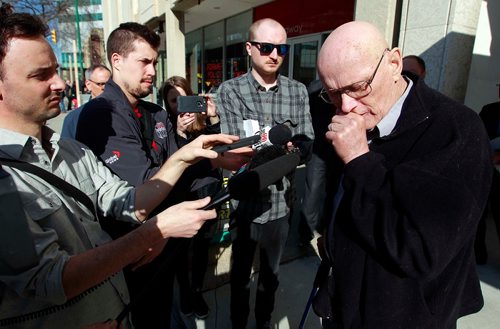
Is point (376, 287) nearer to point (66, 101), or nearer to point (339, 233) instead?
point (339, 233)

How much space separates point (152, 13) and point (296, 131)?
12537 millimetres

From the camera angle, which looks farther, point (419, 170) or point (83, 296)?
point (83, 296)

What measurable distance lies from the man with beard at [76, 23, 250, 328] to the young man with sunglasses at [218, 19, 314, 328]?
0.40m

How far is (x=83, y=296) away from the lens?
1.24 meters

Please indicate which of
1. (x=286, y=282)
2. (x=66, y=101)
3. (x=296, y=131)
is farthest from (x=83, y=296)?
(x=66, y=101)

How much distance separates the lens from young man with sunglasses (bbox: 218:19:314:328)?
2305 mm

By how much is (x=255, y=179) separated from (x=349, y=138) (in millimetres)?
416

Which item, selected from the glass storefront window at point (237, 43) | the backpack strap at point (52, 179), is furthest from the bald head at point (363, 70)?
the glass storefront window at point (237, 43)

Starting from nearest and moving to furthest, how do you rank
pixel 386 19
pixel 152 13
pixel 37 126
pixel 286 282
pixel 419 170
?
1. pixel 419 170
2. pixel 37 126
3. pixel 286 282
4. pixel 386 19
5. pixel 152 13

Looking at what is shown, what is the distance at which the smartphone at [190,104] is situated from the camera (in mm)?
2303

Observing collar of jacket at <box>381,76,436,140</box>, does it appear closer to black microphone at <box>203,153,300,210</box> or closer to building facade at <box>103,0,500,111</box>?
black microphone at <box>203,153,300,210</box>

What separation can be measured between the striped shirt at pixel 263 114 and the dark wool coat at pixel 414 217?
→ 38.1 inches

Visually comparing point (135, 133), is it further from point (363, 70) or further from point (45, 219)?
point (363, 70)

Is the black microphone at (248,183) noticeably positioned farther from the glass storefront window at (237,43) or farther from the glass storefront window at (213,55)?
the glass storefront window at (213,55)
